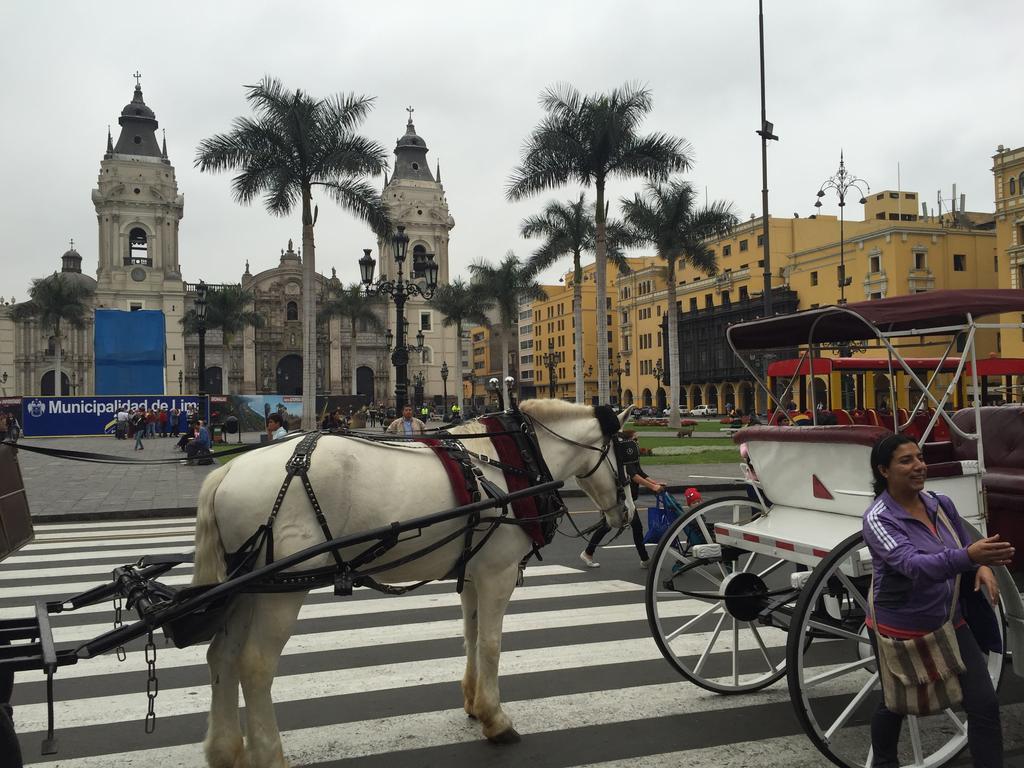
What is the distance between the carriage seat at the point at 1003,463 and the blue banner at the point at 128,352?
4656 cm

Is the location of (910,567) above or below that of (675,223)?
below

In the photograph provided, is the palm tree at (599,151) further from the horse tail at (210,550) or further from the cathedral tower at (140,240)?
the cathedral tower at (140,240)

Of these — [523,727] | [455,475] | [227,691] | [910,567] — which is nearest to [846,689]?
[523,727]

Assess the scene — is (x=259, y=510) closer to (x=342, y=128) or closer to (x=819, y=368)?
(x=819, y=368)

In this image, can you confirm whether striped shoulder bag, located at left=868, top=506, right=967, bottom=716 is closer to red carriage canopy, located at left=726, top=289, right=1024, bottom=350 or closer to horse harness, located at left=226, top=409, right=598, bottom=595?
horse harness, located at left=226, top=409, right=598, bottom=595

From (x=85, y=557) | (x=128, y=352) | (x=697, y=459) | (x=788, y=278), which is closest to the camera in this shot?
(x=85, y=557)

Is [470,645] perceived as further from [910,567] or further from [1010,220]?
[1010,220]

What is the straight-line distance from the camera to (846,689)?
16.3ft

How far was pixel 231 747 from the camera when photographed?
3.71m

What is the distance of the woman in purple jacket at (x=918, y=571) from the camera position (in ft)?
10.4

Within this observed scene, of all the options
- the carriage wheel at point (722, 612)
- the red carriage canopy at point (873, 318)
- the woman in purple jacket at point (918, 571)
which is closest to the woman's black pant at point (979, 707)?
the woman in purple jacket at point (918, 571)

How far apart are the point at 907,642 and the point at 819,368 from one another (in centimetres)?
1718

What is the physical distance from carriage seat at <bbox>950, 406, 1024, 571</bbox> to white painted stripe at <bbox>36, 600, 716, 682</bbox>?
1823 mm

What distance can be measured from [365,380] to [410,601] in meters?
87.9
